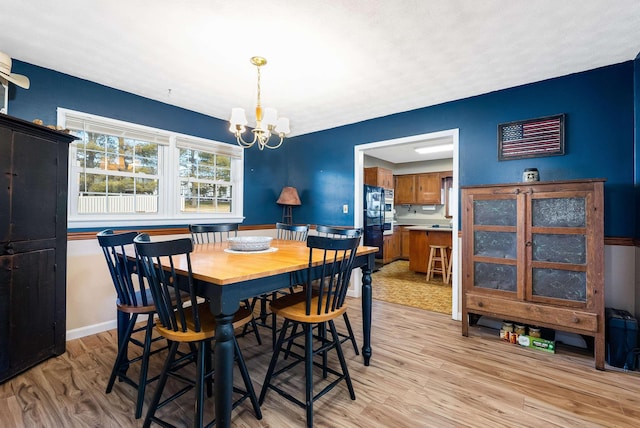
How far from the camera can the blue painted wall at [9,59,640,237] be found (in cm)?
240

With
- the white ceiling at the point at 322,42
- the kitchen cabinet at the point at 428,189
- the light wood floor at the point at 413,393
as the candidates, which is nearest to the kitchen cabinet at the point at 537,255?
the light wood floor at the point at 413,393

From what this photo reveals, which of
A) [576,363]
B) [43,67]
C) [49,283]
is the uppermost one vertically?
[43,67]

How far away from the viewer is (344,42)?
6.95ft

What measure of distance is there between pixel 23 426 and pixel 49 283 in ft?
3.43

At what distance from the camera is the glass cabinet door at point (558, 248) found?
7.39 feet

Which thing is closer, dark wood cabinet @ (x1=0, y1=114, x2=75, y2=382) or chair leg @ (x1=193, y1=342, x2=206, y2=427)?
chair leg @ (x1=193, y1=342, x2=206, y2=427)

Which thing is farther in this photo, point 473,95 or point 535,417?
point 473,95

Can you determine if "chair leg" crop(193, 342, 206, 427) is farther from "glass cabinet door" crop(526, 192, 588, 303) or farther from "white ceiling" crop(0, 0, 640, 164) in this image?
"glass cabinet door" crop(526, 192, 588, 303)

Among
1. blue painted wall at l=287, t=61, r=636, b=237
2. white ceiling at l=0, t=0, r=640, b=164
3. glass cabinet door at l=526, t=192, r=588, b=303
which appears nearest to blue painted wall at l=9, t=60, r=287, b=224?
white ceiling at l=0, t=0, r=640, b=164

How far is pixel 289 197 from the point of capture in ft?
14.4

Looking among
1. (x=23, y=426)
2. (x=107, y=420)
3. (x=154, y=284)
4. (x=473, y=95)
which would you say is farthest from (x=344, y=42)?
(x=23, y=426)

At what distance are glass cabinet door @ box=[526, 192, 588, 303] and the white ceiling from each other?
119cm

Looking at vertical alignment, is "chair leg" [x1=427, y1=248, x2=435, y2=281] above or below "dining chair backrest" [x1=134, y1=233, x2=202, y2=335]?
below

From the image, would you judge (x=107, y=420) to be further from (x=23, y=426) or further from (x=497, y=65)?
(x=497, y=65)
